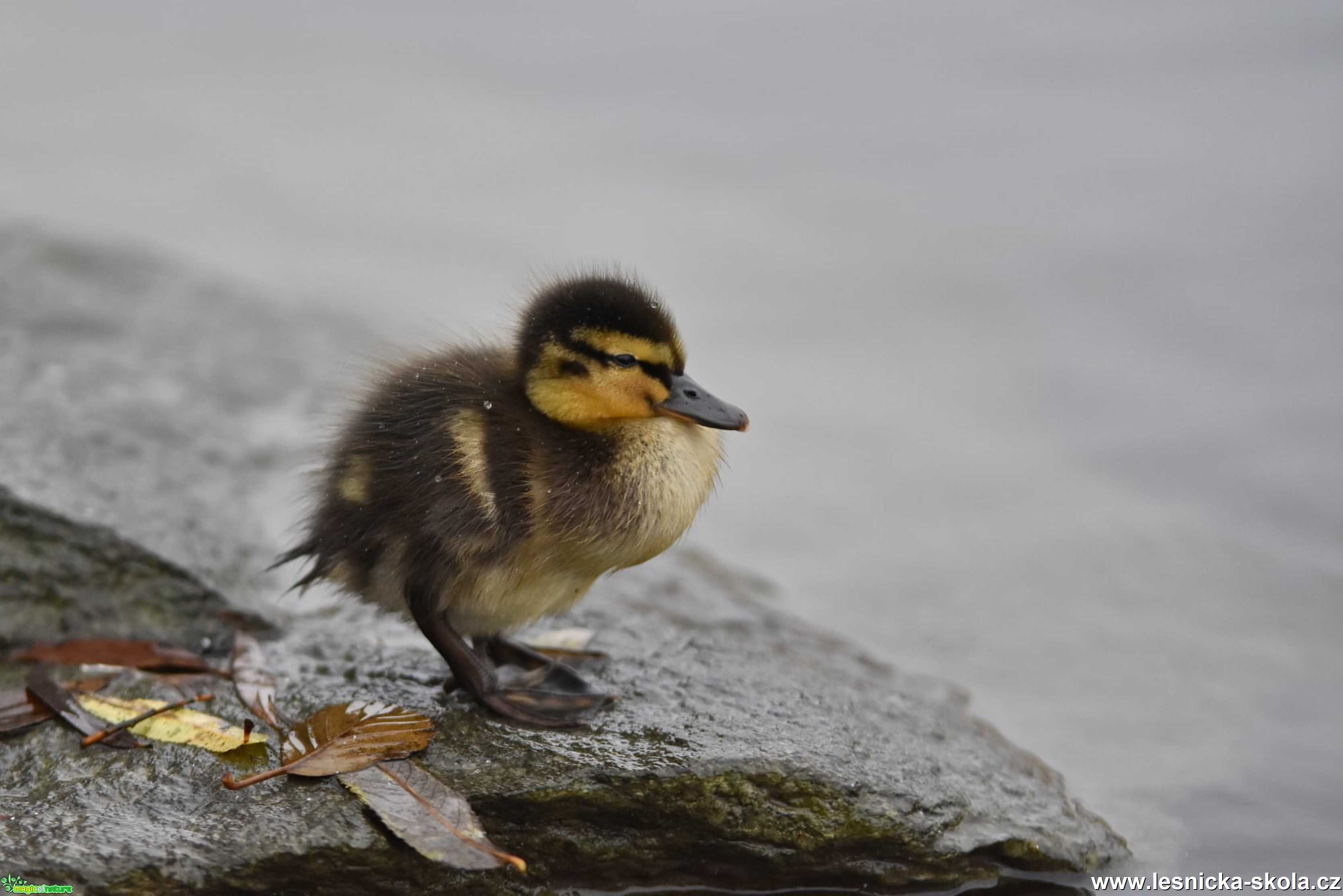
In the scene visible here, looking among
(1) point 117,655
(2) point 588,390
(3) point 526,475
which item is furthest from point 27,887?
(2) point 588,390

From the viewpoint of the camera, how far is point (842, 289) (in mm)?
9547

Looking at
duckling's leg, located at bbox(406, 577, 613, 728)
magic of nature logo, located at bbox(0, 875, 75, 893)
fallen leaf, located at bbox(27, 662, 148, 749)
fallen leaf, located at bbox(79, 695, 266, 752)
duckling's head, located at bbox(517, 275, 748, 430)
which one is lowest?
magic of nature logo, located at bbox(0, 875, 75, 893)

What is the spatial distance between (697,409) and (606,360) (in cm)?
27

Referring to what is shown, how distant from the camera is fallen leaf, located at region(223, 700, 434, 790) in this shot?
3600 mm

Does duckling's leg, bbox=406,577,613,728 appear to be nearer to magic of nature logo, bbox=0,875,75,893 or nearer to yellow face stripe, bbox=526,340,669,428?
yellow face stripe, bbox=526,340,669,428

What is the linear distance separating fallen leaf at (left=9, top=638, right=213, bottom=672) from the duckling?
571 millimetres

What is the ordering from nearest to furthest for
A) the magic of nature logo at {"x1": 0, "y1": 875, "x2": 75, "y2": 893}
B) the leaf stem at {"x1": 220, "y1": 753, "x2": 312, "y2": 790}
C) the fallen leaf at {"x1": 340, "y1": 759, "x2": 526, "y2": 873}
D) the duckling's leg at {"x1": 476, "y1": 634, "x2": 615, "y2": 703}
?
the magic of nature logo at {"x1": 0, "y1": 875, "x2": 75, "y2": 893}, the fallen leaf at {"x1": 340, "y1": 759, "x2": 526, "y2": 873}, the leaf stem at {"x1": 220, "y1": 753, "x2": 312, "y2": 790}, the duckling's leg at {"x1": 476, "y1": 634, "x2": 615, "y2": 703}

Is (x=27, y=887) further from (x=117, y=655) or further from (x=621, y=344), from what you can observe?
(x=621, y=344)

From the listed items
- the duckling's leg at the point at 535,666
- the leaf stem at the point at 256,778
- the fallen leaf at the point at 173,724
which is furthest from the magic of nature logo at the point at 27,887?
the duckling's leg at the point at 535,666

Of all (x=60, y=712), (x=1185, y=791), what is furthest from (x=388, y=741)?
(x=1185, y=791)

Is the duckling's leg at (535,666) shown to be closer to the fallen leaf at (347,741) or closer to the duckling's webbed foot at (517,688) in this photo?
the duckling's webbed foot at (517,688)

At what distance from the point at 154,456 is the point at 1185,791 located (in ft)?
12.2

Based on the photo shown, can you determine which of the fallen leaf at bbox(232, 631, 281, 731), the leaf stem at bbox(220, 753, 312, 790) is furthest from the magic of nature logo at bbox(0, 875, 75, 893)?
the fallen leaf at bbox(232, 631, 281, 731)

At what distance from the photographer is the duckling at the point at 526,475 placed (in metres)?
3.74
